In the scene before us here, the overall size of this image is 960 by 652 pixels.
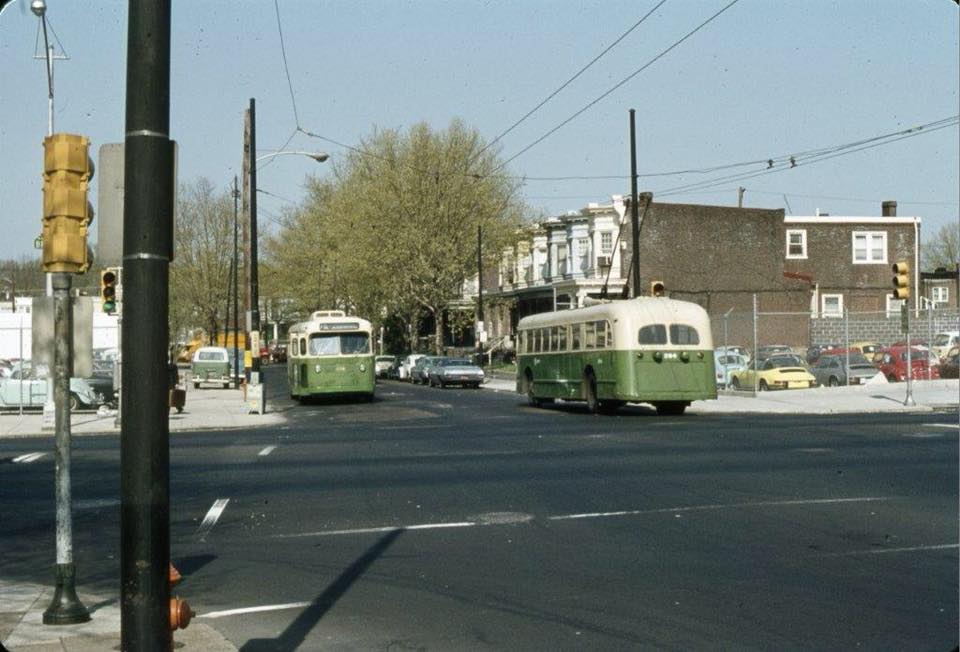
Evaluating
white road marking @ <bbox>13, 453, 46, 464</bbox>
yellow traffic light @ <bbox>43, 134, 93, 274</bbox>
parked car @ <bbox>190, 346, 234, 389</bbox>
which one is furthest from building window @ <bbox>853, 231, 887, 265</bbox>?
yellow traffic light @ <bbox>43, 134, 93, 274</bbox>

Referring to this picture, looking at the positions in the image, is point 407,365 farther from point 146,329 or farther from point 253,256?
point 146,329

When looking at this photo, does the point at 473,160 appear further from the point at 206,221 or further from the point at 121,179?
the point at 121,179

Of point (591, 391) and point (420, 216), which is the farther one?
point (420, 216)

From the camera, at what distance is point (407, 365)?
66.2m

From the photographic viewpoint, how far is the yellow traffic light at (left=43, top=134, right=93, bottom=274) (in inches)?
298

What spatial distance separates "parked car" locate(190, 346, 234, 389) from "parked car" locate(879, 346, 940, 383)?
1129 inches

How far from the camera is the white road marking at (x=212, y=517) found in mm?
12711

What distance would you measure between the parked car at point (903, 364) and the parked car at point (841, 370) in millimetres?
1220

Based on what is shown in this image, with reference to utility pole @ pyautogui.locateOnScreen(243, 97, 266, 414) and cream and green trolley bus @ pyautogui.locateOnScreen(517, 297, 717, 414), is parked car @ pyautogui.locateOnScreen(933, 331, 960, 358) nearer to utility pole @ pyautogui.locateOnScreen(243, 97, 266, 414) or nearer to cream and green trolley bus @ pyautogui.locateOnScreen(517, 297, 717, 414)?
cream and green trolley bus @ pyautogui.locateOnScreen(517, 297, 717, 414)

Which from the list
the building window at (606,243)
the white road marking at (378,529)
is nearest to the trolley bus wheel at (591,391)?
the white road marking at (378,529)

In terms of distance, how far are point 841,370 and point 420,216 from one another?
2678 centimetres

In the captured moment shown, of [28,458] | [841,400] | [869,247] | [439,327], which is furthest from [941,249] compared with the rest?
[28,458]

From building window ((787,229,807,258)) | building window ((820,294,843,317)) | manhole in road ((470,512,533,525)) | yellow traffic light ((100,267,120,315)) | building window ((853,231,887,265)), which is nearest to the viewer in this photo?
manhole in road ((470,512,533,525))

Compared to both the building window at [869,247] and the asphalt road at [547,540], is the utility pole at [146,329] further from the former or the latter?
the building window at [869,247]
